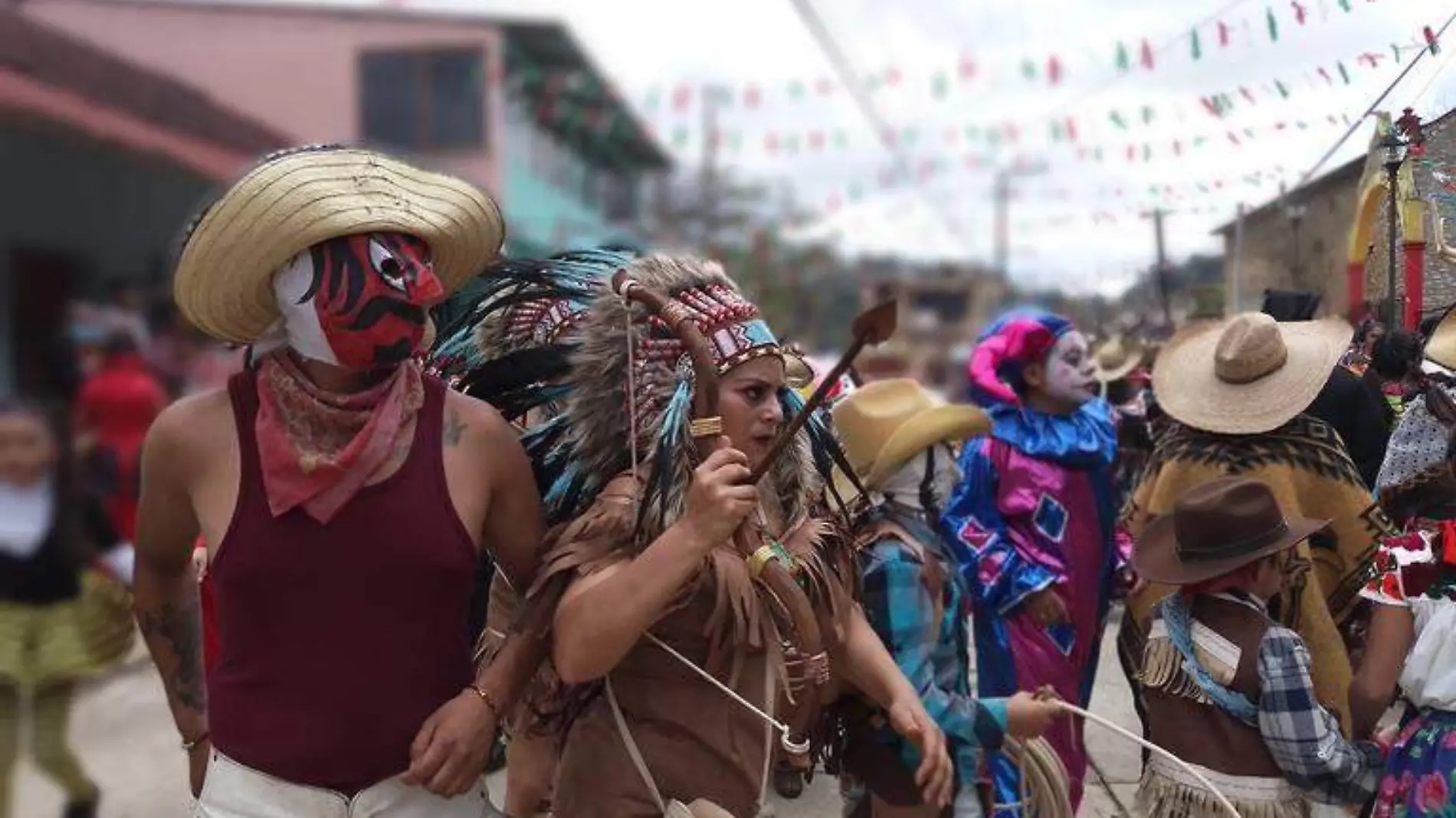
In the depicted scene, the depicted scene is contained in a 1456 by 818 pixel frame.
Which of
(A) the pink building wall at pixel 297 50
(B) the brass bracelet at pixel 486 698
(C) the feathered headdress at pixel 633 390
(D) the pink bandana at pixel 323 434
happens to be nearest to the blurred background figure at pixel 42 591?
(C) the feathered headdress at pixel 633 390

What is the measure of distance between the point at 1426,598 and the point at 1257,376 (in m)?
0.96

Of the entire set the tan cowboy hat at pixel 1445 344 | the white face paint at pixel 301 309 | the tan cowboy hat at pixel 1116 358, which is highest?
the white face paint at pixel 301 309

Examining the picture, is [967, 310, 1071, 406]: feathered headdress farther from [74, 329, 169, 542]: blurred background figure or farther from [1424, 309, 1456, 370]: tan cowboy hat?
[74, 329, 169, 542]: blurred background figure

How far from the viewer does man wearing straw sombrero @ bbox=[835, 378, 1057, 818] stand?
2863 millimetres

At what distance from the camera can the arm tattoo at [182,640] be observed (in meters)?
2.38

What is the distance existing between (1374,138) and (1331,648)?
1.35 meters

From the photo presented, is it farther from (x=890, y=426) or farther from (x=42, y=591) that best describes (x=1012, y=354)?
(x=42, y=591)

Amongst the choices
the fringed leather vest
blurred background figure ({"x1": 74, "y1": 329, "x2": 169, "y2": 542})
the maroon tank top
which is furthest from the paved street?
the maroon tank top

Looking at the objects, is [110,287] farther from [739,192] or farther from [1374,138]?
[739,192]

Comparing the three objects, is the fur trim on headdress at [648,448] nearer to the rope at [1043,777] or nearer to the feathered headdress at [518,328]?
the feathered headdress at [518,328]

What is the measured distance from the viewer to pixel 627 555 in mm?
2170

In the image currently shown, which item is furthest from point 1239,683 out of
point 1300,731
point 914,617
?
point 914,617

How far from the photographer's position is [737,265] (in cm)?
3347

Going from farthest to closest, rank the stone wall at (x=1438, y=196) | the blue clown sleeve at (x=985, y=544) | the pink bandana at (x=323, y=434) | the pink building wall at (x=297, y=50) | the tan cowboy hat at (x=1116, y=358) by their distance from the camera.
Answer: the pink building wall at (x=297, y=50) → the tan cowboy hat at (x=1116, y=358) → the blue clown sleeve at (x=985, y=544) → the stone wall at (x=1438, y=196) → the pink bandana at (x=323, y=434)
